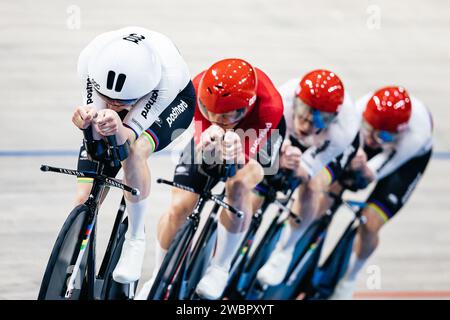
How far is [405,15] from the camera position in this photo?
9719mm

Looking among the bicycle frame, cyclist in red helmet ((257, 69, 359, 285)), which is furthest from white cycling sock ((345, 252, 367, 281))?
the bicycle frame

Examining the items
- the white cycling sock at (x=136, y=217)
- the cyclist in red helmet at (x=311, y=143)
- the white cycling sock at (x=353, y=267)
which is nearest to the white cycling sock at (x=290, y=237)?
the cyclist in red helmet at (x=311, y=143)

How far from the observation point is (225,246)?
4316 millimetres

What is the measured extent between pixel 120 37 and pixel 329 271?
2263mm

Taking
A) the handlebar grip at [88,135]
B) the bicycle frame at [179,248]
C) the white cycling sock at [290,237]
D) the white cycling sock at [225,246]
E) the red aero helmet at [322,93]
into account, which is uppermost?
the handlebar grip at [88,135]

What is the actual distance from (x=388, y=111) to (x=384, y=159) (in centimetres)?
35

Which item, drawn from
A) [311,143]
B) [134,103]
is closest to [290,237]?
[311,143]

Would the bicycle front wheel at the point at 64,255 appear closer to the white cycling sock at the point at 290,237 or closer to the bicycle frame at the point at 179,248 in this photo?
the bicycle frame at the point at 179,248

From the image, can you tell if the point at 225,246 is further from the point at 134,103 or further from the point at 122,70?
the point at 122,70

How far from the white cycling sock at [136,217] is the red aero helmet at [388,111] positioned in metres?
1.78

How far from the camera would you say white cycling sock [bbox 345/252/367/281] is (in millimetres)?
5573

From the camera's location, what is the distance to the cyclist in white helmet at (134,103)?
142 inches
